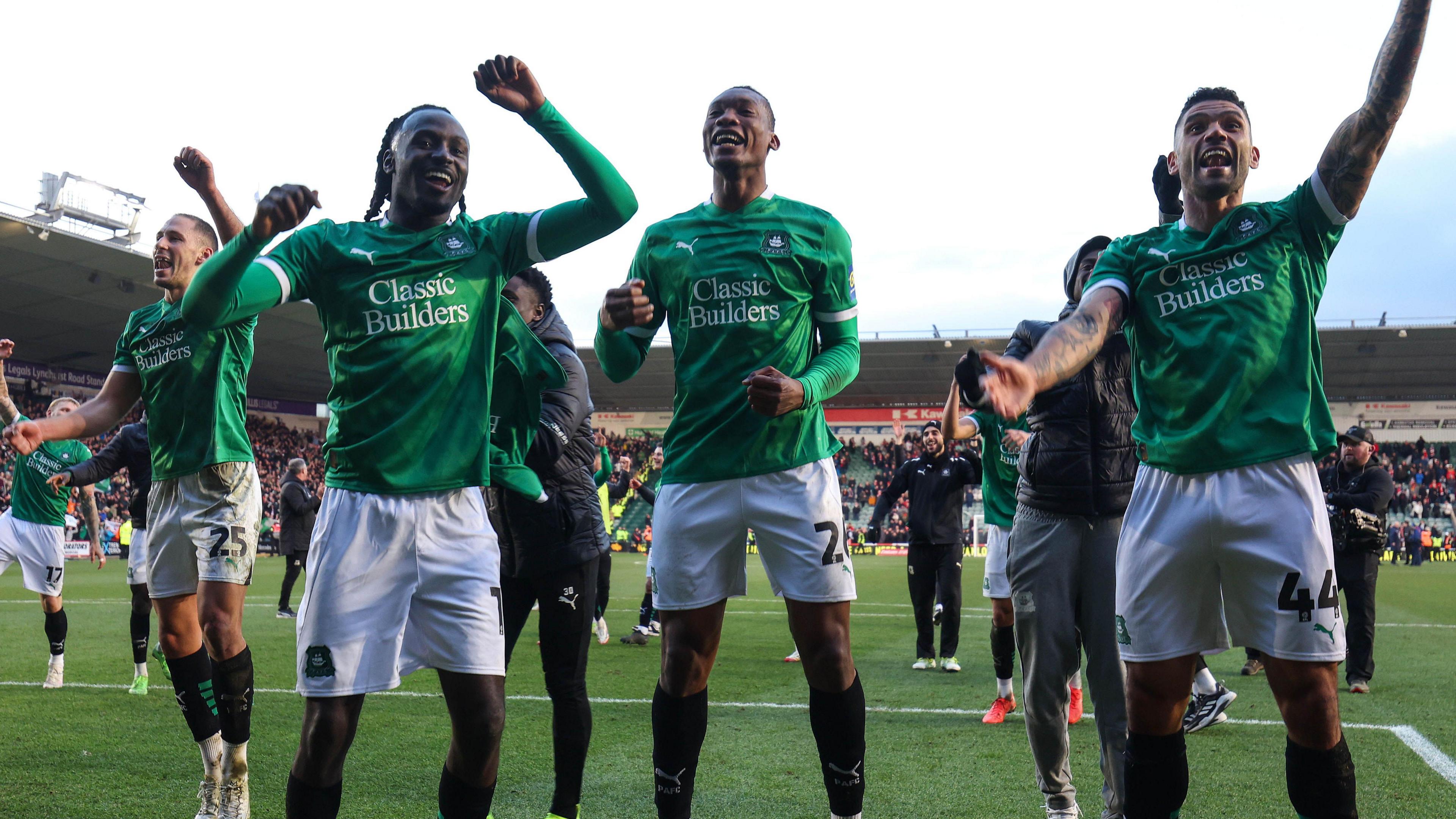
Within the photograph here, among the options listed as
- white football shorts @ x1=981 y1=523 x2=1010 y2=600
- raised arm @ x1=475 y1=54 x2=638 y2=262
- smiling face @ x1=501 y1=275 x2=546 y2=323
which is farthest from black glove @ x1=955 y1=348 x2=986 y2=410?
white football shorts @ x1=981 y1=523 x2=1010 y2=600

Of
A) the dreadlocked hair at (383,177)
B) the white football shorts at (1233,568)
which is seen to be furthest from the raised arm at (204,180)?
the white football shorts at (1233,568)

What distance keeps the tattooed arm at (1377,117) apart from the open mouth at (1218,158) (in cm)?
26

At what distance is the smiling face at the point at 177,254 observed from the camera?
495 cm

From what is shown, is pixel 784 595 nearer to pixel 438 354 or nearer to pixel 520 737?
pixel 438 354

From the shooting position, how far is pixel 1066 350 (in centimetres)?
287

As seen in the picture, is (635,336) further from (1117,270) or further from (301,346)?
(301,346)

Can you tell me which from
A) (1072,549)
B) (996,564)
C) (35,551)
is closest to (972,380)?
(1072,549)

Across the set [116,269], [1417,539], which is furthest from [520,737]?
[1417,539]

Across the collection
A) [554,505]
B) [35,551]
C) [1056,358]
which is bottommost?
[35,551]

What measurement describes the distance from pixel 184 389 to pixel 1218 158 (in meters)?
4.37

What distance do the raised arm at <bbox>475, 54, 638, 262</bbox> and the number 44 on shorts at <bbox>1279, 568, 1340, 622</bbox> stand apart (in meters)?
2.23

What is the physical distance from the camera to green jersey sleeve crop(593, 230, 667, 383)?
374 centimetres

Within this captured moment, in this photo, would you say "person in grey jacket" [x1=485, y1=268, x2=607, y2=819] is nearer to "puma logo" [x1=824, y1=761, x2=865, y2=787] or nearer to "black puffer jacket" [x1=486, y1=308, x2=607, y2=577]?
"black puffer jacket" [x1=486, y1=308, x2=607, y2=577]

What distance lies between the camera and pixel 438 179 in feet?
10.8
